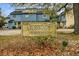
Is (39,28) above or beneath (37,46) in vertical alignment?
above

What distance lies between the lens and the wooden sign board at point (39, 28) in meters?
2.37

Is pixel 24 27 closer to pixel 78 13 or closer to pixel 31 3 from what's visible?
pixel 31 3

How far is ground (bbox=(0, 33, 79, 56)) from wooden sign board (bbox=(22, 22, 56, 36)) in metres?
0.04

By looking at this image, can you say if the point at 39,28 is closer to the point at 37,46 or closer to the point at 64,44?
the point at 37,46

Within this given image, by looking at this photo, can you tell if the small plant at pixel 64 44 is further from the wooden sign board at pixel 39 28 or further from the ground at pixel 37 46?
the wooden sign board at pixel 39 28

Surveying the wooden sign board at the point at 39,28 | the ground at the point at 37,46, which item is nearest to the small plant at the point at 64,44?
the ground at the point at 37,46

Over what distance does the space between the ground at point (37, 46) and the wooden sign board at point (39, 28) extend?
0.04 m

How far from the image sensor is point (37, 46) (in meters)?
2.37

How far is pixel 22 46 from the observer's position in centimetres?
237

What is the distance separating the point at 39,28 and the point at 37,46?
161mm

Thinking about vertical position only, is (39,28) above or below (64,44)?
above

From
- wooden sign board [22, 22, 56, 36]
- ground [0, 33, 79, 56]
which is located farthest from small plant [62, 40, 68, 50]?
wooden sign board [22, 22, 56, 36]

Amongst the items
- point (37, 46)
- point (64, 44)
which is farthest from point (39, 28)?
point (64, 44)

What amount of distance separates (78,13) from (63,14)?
0.13 meters
